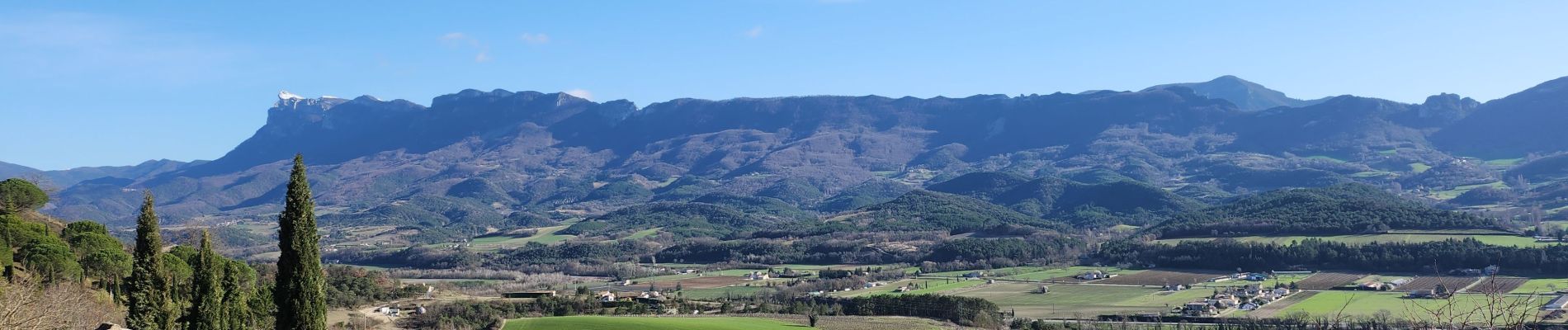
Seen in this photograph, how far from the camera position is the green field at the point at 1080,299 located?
2677 inches

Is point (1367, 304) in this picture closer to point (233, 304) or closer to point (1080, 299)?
point (1080, 299)

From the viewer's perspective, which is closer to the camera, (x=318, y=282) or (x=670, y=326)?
(x=318, y=282)

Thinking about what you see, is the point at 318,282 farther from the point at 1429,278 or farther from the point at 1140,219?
the point at 1140,219

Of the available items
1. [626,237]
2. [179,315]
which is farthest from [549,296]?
[626,237]

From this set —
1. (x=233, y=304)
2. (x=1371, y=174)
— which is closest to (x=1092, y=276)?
(x=233, y=304)

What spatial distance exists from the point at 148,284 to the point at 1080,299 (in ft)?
189

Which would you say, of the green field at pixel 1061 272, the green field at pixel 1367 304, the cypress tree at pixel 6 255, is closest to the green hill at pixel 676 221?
the green field at pixel 1061 272

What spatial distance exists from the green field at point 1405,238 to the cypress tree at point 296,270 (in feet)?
281

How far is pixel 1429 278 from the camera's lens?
7856 centimetres

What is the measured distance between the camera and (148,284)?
3077cm

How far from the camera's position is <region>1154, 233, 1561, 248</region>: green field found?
284ft

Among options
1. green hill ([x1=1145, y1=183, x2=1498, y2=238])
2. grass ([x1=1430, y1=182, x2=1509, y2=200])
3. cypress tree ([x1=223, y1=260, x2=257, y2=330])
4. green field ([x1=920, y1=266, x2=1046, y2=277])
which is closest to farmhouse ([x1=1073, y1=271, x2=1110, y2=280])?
green field ([x1=920, y1=266, x2=1046, y2=277])

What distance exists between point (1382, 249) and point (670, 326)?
205 feet

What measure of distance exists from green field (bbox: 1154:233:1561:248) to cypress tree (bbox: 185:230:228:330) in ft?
277
